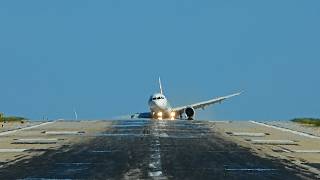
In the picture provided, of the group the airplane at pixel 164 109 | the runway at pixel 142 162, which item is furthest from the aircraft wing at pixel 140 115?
the runway at pixel 142 162

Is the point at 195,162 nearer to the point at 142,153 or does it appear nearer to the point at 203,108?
the point at 142,153

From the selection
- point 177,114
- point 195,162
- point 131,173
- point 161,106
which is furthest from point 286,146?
point 177,114

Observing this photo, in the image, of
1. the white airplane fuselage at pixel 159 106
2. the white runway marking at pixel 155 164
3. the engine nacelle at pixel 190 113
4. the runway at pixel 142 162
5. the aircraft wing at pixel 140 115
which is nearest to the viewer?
the white runway marking at pixel 155 164

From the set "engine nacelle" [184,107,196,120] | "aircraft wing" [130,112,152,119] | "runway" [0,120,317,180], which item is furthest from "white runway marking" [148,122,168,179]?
"aircraft wing" [130,112,152,119]

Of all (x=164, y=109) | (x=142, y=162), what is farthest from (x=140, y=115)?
(x=142, y=162)

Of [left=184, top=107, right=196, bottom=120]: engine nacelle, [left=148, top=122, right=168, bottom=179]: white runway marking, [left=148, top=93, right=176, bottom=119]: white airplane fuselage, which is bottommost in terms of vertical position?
[left=148, top=122, right=168, bottom=179]: white runway marking

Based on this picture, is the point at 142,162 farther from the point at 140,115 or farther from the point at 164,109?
the point at 140,115

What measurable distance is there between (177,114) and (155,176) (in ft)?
270

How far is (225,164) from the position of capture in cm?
2497

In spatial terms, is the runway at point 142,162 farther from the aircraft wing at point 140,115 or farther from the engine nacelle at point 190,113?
the aircraft wing at point 140,115

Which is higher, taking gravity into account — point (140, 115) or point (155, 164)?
point (140, 115)

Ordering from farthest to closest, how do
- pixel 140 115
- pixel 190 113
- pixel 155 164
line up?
pixel 140 115
pixel 190 113
pixel 155 164

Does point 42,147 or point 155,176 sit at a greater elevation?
point 42,147

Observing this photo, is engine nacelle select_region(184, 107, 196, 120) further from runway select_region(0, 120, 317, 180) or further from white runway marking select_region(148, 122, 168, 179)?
white runway marking select_region(148, 122, 168, 179)
